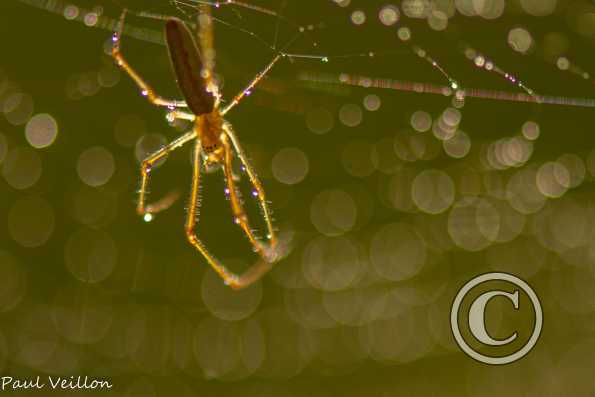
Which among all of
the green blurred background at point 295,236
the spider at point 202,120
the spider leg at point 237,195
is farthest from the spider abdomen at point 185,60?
the green blurred background at point 295,236

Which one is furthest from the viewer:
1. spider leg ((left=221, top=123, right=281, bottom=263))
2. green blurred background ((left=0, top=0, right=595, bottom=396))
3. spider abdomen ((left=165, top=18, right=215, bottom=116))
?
green blurred background ((left=0, top=0, right=595, bottom=396))

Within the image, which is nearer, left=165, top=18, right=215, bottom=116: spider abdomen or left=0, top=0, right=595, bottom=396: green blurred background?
left=165, top=18, right=215, bottom=116: spider abdomen

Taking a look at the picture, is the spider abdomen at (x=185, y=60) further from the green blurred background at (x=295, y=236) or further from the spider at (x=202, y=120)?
the green blurred background at (x=295, y=236)

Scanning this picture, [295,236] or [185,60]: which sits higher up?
[295,236]

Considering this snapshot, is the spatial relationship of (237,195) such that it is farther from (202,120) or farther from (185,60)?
(185,60)

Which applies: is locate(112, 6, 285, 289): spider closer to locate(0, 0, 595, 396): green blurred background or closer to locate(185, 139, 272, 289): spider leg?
locate(185, 139, 272, 289): spider leg

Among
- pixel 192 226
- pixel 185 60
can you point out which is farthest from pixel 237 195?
pixel 185 60

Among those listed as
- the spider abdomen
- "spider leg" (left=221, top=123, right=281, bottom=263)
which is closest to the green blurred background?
"spider leg" (left=221, top=123, right=281, bottom=263)
